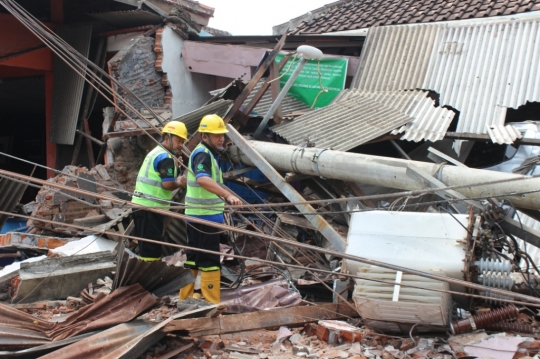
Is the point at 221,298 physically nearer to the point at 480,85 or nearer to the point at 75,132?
the point at 480,85

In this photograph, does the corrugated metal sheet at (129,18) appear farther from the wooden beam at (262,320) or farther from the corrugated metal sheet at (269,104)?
the wooden beam at (262,320)

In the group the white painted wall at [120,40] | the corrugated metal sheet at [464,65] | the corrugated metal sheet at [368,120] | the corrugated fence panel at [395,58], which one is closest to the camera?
the corrugated metal sheet at [368,120]

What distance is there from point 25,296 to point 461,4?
8.84 meters

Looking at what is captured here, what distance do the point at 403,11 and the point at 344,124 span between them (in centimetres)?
478

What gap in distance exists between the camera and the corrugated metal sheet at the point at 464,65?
8.26m

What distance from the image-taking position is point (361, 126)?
25.8 feet

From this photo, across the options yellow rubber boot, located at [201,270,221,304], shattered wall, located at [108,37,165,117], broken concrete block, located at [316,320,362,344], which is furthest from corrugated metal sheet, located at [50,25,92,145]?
broken concrete block, located at [316,320,362,344]

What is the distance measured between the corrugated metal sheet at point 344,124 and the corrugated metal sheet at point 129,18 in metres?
3.52

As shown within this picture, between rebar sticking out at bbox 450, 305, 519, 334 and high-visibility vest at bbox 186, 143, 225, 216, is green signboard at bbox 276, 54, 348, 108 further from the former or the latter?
rebar sticking out at bbox 450, 305, 519, 334

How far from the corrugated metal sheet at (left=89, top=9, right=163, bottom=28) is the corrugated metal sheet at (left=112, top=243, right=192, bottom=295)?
6486 mm

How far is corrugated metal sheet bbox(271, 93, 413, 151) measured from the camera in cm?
743

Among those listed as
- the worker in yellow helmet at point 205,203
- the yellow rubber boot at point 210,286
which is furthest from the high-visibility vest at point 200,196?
the yellow rubber boot at point 210,286

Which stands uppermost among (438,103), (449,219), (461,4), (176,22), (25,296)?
(461,4)

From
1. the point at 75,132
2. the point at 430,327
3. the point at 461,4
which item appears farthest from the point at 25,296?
the point at 461,4
